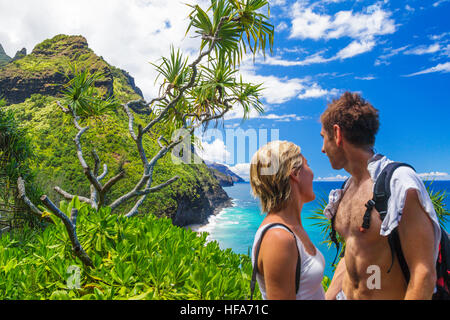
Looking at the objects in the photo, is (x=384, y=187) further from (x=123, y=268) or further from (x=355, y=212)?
(x=123, y=268)

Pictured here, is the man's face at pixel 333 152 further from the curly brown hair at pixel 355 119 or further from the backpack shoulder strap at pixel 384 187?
the backpack shoulder strap at pixel 384 187

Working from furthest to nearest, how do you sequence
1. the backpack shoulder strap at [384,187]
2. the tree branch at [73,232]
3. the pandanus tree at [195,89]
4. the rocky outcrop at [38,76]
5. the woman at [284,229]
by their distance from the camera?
the rocky outcrop at [38,76], the pandanus tree at [195,89], the tree branch at [73,232], the backpack shoulder strap at [384,187], the woman at [284,229]

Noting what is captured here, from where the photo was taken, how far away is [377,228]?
1397 millimetres

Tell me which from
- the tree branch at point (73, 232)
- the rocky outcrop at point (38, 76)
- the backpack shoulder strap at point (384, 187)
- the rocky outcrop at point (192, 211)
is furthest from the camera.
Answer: the rocky outcrop at point (38, 76)

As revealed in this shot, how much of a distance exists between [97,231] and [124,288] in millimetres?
867

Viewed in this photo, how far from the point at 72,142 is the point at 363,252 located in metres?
19.7

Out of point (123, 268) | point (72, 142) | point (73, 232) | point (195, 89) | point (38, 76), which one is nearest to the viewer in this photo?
point (123, 268)

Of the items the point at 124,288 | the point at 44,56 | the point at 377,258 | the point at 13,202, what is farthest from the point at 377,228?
the point at 44,56

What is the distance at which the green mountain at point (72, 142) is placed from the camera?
14.3 m

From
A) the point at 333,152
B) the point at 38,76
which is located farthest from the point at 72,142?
the point at 333,152

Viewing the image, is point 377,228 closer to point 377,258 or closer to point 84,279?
point 377,258

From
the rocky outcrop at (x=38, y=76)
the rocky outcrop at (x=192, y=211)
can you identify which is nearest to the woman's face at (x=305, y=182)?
the rocky outcrop at (x=192, y=211)

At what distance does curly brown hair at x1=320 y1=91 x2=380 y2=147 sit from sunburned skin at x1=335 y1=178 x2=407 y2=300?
0.23m

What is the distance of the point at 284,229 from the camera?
1187 mm
